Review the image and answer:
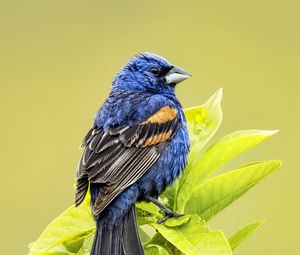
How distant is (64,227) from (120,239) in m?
0.51

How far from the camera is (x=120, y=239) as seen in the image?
3482 millimetres

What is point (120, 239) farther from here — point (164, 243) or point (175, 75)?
point (175, 75)

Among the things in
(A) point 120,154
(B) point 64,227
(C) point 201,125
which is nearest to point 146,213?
(A) point 120,154

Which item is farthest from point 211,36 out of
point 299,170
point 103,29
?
point 299,170

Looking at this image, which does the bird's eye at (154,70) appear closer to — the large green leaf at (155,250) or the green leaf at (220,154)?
the green leaf at (220,154)

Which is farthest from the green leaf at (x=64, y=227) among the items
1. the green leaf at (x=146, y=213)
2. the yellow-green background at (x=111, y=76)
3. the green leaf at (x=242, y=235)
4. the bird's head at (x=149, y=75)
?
the yellow-green background at (x=111, y=76)

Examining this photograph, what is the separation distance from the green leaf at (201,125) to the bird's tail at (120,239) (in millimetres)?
176

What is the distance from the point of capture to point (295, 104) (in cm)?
620

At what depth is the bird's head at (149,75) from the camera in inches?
164

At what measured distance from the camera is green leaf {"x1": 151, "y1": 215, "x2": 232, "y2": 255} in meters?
2.72

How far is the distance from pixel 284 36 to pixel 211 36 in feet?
1.91

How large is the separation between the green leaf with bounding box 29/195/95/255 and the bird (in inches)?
2.1

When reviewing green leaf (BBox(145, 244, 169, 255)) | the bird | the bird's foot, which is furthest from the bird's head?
green leaf (BBox(145, 244, 169, 255))

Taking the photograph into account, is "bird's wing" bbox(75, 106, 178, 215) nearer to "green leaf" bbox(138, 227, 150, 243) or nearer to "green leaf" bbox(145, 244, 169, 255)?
"green leaf" bbox(138, 227, 150, 243)
